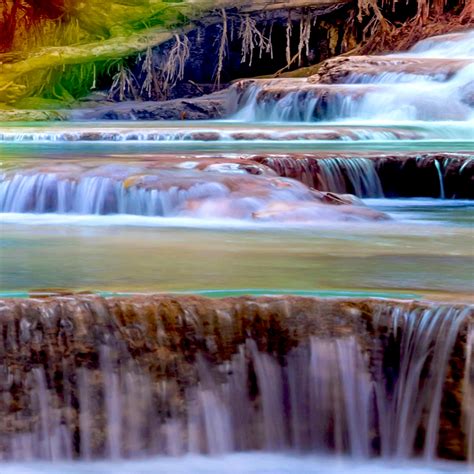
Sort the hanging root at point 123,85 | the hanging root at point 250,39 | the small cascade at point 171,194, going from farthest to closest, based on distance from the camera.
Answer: the hanging root at point 250,39, the hanging root at point 123,85, the small cascade at point 171,194

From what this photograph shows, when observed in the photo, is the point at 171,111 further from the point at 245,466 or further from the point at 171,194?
the point at 245,466

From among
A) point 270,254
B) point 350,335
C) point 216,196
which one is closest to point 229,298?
point 350,335

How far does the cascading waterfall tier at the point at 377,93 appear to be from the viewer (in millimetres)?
6160

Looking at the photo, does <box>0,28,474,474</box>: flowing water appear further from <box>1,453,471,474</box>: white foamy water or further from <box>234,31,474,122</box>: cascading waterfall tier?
<box>234,31,474,122</box>: cascading waterfall tier

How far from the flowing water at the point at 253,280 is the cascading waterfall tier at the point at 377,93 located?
2.05 meters

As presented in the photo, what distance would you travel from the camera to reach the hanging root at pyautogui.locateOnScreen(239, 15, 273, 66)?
30.5 ft

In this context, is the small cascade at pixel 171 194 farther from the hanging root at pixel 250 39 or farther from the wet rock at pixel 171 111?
the hanging root at pixel 250 39

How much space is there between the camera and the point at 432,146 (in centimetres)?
454

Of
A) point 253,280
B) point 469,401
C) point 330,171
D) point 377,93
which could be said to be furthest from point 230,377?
point 377,93

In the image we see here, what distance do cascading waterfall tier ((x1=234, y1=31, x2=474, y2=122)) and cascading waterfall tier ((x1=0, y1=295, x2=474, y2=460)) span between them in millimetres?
4444

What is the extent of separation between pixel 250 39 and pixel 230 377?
7.74 meters

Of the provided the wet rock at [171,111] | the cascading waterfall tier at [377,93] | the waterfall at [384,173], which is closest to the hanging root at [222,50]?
the wet rock at [171,111]

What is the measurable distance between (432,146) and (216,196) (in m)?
1.67

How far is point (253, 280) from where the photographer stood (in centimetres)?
208
